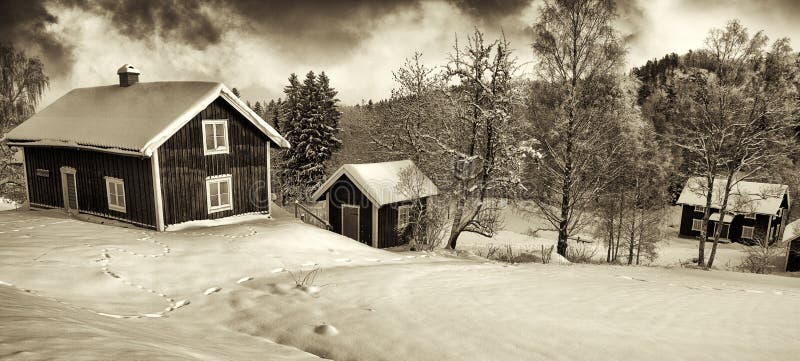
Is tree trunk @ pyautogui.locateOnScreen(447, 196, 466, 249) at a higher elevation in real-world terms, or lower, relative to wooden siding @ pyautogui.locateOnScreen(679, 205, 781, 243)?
higher

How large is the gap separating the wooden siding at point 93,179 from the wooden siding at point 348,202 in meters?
8.76

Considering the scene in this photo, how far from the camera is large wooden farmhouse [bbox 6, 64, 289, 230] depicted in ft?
52.3

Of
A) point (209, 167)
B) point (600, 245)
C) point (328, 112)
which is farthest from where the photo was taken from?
point (328, 112)

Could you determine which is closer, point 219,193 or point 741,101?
point 219,193

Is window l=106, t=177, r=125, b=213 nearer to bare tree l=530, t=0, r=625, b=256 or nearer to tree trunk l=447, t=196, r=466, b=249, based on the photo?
tree trunk l=447, t=196, r=466, b=249

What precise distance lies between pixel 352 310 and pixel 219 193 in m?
13.1

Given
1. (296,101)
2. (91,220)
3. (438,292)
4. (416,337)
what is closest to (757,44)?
(438,292)

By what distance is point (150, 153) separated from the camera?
1502 cm

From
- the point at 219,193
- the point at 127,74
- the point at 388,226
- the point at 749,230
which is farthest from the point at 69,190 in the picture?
the point at 749,230

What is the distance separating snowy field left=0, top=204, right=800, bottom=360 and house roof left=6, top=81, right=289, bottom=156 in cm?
517

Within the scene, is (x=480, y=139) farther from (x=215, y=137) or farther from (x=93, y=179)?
(x=93, y=179)

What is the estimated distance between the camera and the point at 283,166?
43.5 m

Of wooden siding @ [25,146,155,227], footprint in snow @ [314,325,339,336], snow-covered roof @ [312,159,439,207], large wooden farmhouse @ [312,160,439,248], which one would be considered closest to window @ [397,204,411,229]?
large wooden farmhouse @ [312,160,439,248]

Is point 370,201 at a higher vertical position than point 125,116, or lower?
lower
